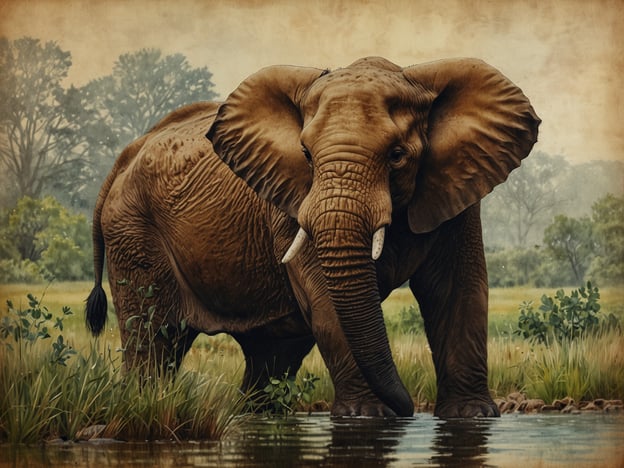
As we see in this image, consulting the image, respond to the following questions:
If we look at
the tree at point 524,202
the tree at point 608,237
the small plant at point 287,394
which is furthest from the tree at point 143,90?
the small plant at point 287,394

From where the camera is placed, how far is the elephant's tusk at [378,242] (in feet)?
28.7

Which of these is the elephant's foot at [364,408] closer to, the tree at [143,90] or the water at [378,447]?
the water at [378,447]

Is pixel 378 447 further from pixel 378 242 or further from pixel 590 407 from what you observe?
pixel 590 407

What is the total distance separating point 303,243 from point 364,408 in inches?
44.7

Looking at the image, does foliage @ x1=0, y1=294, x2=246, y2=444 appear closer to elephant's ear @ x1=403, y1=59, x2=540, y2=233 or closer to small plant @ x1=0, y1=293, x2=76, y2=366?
small plant @ x1=0, y1=293, x2=76, y2=366

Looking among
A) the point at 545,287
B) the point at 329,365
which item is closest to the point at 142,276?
the point at 329,365

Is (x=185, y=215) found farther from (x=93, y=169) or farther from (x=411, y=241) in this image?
(x=93, y=169)

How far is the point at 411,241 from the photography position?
9828 millimetres

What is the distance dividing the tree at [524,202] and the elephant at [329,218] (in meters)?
15.0

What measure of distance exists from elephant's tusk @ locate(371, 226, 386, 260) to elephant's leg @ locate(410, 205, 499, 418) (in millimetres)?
1352

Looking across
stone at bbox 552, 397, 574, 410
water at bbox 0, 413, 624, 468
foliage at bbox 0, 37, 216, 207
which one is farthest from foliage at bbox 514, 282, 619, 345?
foliage at bbox 0, 37, 216, 207

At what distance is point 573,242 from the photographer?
22.7m

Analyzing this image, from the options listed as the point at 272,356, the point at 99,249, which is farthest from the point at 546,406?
the point at 99,249

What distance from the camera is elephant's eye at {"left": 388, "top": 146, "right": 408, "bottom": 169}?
9.17 m
